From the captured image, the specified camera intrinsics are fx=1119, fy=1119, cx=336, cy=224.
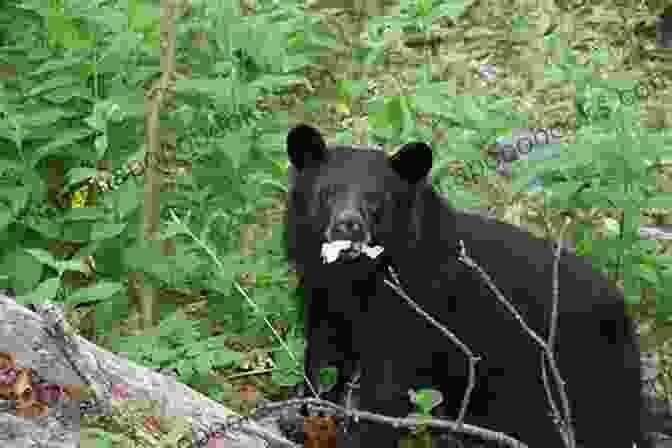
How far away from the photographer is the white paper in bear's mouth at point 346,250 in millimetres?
4555

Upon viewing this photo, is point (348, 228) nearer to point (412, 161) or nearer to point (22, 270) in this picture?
point (412, 161)

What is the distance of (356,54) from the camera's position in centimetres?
934

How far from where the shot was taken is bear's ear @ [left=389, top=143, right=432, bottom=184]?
469 centimetres

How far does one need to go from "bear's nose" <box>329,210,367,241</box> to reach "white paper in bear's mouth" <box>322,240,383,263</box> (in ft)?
0.07

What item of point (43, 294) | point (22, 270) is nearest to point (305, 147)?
point (43, 294)

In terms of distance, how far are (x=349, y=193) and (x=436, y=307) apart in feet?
2.08

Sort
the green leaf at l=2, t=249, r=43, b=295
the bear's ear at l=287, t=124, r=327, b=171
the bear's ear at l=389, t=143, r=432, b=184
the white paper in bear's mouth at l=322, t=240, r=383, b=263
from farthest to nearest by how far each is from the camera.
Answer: the green leaf at l=2, t=249, r=43, b=295 → the bear's ear at l=287, t=124, r=327, b=171 → the bear's ear at l=389, t=143, r=432, b=184 → the white paper in bear's mouth at l=322, t=240, r=383, b=263

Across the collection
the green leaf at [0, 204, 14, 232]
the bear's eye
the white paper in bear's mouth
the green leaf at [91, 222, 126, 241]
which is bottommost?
the green leaf at [91, 222, 126, 241]

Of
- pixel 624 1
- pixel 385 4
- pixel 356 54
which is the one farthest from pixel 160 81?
pixel 624 1

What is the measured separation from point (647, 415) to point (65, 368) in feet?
10.5

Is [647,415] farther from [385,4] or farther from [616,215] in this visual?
[385,4]

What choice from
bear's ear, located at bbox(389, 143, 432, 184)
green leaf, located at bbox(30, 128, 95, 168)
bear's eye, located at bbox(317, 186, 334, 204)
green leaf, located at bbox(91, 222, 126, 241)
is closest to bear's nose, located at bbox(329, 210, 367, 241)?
bear's eye, located at bbox(317, 186, 334, 204)

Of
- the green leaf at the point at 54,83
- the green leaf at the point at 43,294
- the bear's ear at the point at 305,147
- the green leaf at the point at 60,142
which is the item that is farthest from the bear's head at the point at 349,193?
the green leaf at the point at 54,83

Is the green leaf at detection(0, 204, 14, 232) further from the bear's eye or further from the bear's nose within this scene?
the bear's nose
